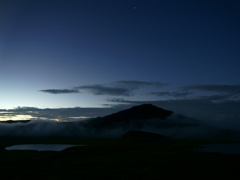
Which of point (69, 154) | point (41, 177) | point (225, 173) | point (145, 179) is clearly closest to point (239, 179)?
point (225, 173)

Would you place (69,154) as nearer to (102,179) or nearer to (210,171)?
(102,179)

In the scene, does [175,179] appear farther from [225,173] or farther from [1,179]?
[1,179]

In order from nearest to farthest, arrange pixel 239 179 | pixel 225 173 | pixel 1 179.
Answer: pixel 239 179 → pixel 1 179 → pixel 225 173

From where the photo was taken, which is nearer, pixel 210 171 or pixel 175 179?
pixel 175 179

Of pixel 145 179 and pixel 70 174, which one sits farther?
pixel 70 174

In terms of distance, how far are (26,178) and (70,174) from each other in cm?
791

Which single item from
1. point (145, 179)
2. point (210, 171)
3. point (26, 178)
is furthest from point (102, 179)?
point (210, 171)

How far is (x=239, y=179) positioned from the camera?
142ft

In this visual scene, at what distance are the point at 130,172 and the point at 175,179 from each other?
1026cm

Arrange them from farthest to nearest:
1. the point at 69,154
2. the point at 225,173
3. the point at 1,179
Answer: the point at 69,154 < the point at 225,173 < the point at 1,179

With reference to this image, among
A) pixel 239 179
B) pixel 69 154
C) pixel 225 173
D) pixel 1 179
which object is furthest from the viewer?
pixel 69 154

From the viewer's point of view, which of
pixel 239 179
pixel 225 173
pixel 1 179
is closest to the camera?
pixel 239 179

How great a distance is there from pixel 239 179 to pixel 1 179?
1641 inches

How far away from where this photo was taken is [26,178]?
45.9 meters
